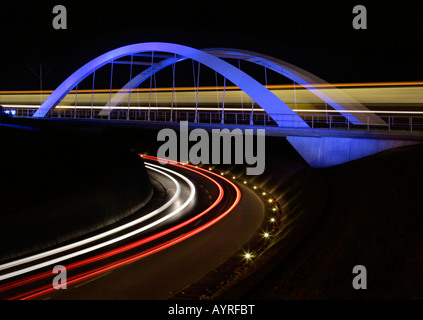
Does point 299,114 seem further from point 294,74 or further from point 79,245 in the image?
point 79,245

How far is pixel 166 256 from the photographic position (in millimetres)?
13812

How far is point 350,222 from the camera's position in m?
13.7

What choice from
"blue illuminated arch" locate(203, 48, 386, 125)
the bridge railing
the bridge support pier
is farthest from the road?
"blue illuminated arch" locate(203, 48, 386, 125)

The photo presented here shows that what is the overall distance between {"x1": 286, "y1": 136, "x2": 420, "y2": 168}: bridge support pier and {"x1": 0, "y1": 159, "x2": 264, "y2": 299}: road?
16.4 feet

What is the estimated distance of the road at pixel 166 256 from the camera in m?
11.2

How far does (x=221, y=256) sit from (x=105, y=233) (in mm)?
4129

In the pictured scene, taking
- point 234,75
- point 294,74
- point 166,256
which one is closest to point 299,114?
point 294,74

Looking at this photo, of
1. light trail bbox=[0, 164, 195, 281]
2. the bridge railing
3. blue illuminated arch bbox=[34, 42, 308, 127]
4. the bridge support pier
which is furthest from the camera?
blue illuminated arch bbox=[34, 42, 308, 127]

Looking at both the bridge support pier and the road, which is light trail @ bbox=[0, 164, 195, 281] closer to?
the road

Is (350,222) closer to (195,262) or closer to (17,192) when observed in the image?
(195,262)

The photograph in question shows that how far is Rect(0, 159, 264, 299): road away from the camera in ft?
36.9

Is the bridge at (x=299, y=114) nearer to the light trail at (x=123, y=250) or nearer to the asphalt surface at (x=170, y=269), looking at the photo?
the light trail at (x=123, y=250)
